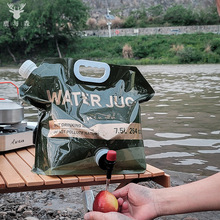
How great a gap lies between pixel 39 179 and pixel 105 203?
0.94 ft

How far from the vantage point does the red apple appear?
134 cm

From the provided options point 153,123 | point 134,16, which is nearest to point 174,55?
point 134,16

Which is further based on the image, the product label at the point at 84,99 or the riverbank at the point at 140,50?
the riverbank at the point at 140,50

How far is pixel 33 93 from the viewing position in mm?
1547

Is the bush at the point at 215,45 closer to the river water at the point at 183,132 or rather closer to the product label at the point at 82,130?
the river water at the point at 183,132

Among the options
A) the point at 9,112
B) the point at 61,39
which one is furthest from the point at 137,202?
the point at 61,39

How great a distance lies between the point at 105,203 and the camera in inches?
53.0

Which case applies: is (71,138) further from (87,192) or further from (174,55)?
(174,55)

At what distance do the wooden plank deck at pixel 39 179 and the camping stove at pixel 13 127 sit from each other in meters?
0.18

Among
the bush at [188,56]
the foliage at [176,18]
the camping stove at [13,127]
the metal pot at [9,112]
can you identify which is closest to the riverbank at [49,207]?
the camping stove at [13,127]

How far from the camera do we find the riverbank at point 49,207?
2.42 m

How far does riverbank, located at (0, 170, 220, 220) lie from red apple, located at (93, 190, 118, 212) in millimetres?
1049

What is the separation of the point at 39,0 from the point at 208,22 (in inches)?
864

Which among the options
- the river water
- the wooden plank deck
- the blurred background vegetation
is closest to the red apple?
the wooden plank deck
